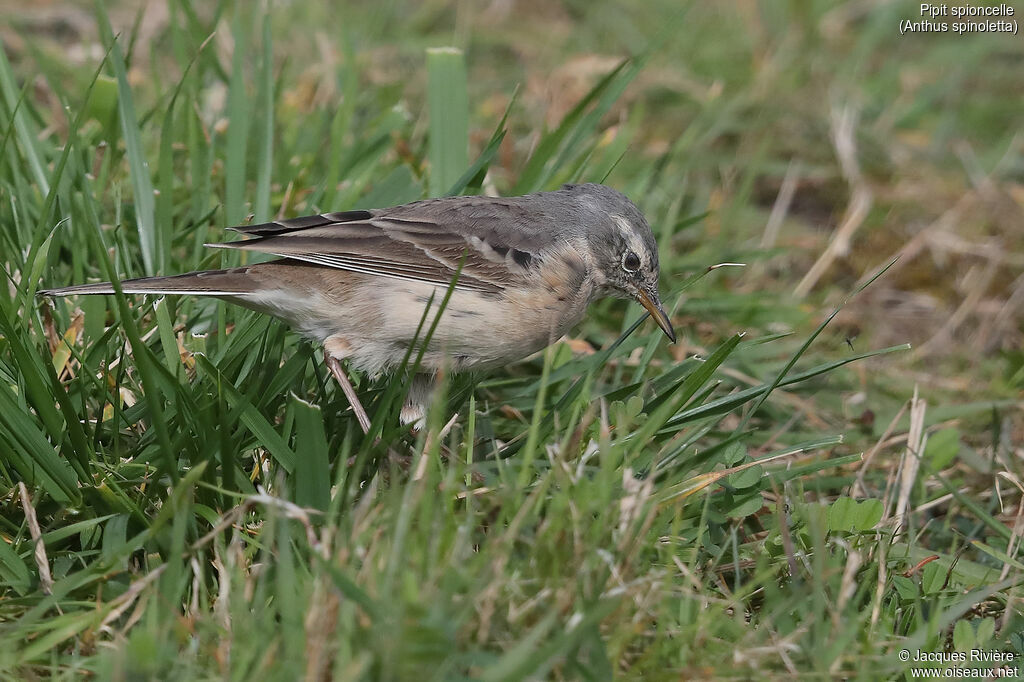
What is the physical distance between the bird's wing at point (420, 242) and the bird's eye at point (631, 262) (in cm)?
41

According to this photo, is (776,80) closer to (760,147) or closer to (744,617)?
(760,147)

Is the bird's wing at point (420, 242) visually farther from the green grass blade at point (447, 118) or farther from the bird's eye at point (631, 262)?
the green grass blade at point (447, 118)

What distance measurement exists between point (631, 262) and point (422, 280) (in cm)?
98

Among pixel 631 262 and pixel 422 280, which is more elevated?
pixel 422 280

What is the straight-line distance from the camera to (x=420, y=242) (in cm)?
477

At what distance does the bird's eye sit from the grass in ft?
0.83

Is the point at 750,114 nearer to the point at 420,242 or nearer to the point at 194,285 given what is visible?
the point at 420,242

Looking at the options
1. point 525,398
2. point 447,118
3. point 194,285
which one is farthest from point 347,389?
point 447,118

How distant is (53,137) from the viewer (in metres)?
6.20

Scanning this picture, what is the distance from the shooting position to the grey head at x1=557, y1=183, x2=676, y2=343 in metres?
5.07

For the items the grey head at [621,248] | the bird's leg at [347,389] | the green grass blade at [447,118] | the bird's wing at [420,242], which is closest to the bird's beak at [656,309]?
the grey head at [621,248]

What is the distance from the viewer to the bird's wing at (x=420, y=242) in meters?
4.66

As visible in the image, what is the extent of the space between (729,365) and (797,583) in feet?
6.81

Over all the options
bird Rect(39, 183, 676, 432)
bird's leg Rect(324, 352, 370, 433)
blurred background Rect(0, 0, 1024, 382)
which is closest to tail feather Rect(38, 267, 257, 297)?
bird Rect(39, 183, 676, 432)
